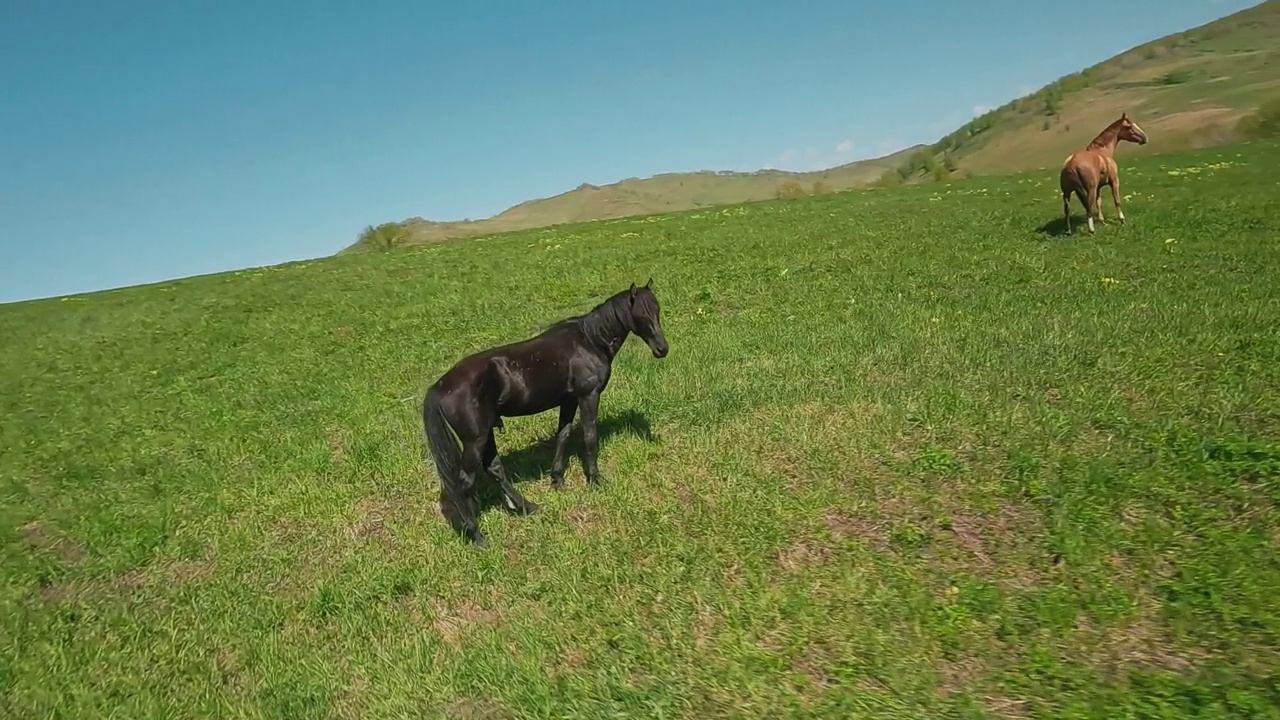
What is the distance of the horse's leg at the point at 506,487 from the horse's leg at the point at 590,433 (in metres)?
0.75

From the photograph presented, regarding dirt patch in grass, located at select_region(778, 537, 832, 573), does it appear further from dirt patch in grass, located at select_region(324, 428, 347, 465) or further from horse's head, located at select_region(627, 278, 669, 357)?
dirt patch in grass, located at select_region(324, 428, 347, 465)

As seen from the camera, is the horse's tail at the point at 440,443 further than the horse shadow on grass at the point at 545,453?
No

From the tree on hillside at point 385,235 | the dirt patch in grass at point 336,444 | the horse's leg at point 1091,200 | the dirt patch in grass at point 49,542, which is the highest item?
the tree on hillside at point 385,235

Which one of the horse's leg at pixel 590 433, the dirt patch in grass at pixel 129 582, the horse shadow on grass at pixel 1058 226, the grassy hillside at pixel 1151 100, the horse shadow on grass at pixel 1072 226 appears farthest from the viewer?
the grassy hillside at pixel 1151 100

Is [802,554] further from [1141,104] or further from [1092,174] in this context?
[1141,104]

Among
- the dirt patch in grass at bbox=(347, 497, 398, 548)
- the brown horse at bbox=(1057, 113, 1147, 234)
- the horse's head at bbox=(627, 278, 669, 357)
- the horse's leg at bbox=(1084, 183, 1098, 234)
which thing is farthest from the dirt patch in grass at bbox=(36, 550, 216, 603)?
the horse's leg at bbox=(1084, 183, 1098, 234)

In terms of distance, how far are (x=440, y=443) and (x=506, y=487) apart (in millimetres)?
920

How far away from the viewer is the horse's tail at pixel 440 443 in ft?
25.5

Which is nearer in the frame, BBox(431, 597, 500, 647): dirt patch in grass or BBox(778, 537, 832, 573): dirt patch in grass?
BBox(431, 597, 500, 647): dirt patch in grass

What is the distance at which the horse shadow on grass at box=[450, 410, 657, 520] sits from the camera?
906cm

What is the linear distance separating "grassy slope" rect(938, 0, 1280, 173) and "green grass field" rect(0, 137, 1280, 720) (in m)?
82.7

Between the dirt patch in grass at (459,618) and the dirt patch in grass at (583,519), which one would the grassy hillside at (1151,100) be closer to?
the dirt patch in grass at (583,519)

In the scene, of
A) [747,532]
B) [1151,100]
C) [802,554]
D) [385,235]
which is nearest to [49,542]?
[747,532]

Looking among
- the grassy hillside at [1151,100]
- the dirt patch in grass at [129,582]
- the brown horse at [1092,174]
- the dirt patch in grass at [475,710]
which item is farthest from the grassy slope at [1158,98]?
the dirt patch in grass at [129,582]
